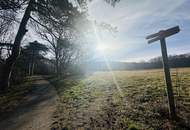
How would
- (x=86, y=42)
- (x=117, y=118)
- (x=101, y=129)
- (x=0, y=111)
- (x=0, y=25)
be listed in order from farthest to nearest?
(x=0, y=25) < (x=86, y=42) < (x=0, y=111) < (x=117, y=118) < (x=101, y=129)

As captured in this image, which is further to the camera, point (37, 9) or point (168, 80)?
point (37, 9)

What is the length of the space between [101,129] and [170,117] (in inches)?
74.3

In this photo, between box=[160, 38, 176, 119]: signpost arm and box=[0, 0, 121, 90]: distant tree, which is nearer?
box=[160, 38, 176, 119]: signpost arm

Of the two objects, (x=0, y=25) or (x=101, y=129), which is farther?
(x=0, y=25)

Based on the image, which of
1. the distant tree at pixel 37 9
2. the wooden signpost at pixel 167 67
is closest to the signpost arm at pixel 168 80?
the wooden signpost at pixel 167 67

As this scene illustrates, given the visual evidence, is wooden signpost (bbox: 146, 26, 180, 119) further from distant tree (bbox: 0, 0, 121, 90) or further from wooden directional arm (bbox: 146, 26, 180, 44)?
distant tree (bbox: 0, 0, 121, 90)

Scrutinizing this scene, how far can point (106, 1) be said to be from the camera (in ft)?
31.4

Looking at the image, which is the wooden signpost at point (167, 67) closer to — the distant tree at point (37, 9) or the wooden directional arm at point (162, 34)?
the wooden directional arm at point (162, 34)

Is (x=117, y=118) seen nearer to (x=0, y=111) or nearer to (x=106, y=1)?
(x=0, y=111)

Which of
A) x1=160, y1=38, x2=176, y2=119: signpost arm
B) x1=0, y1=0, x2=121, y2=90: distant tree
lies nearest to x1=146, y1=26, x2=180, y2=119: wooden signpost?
x1=160, y1=38, x2=176, y2=119: signpost arm

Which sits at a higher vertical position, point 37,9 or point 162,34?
point 37,9

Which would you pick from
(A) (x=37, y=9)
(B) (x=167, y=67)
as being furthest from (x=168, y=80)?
(A) (x=37, y=9)

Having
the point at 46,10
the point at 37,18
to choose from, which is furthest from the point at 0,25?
the point at 46,10

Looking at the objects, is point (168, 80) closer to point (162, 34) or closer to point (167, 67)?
point (167, 67)
